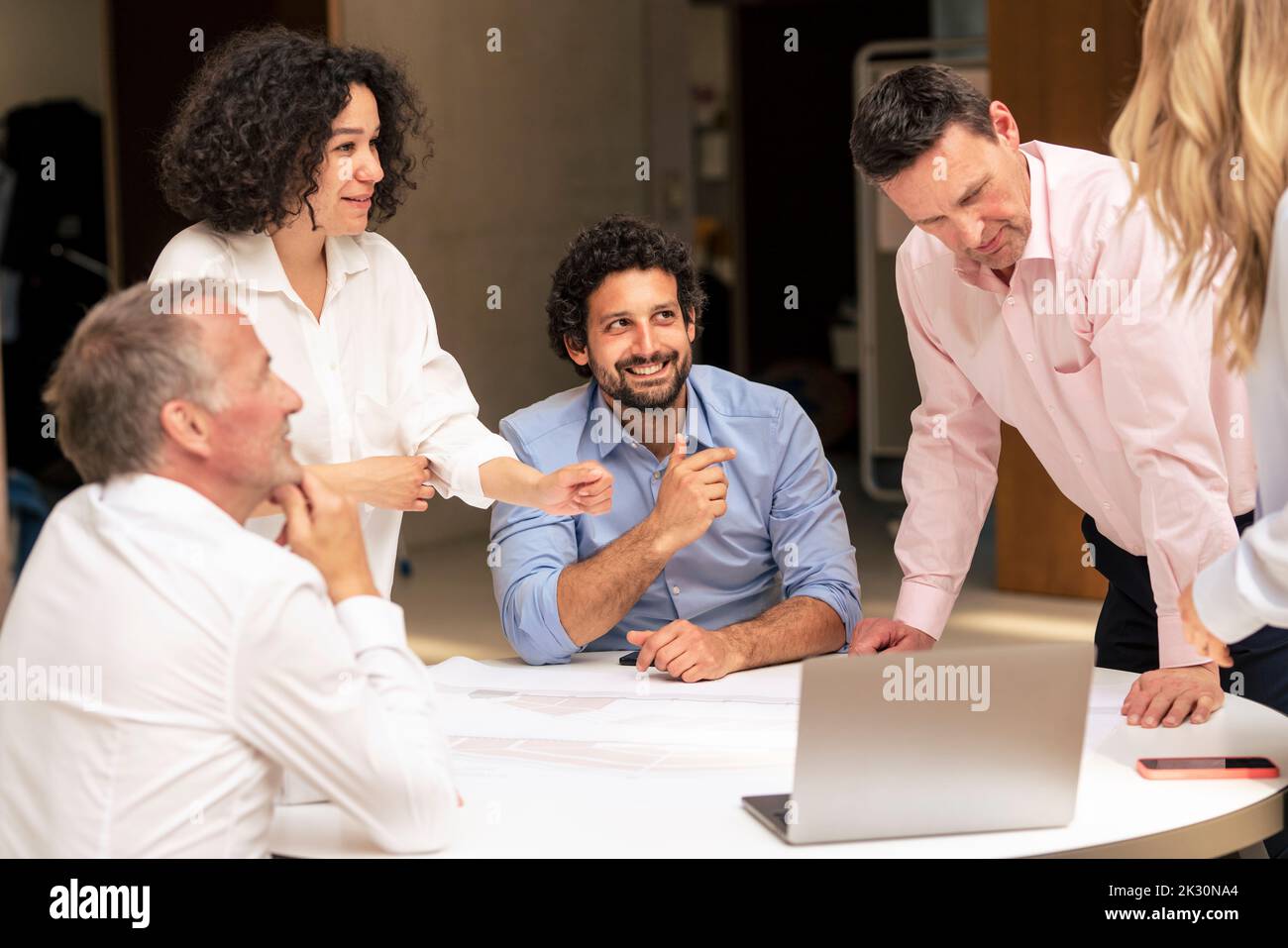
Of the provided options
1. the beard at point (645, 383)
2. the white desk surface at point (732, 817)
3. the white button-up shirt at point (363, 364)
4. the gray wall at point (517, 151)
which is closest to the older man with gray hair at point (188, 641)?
the white desk surface at point (732, 817)

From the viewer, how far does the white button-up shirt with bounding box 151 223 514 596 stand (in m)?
2.58

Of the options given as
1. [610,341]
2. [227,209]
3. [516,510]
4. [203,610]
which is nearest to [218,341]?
[203,610]

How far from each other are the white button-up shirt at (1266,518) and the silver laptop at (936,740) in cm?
21

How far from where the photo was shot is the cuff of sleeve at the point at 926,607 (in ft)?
8.73

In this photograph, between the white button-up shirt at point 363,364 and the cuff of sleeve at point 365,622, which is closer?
the cuff of sleeve at point 365,622

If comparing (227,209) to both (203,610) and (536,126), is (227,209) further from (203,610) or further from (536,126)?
(536,126)

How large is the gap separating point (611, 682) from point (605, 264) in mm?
941

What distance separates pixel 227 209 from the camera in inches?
100

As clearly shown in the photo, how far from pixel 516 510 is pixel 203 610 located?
1292 millimetres

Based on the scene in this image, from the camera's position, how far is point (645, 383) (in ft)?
9.62

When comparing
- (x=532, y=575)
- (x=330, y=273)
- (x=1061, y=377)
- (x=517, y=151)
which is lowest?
(x=532, y=575)

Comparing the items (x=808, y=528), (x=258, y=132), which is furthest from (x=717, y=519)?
(x=258, y=132)

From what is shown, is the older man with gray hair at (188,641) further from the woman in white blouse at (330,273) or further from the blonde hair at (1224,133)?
the blonde hair at (1224,133)

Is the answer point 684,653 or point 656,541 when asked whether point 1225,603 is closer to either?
point 684,653
